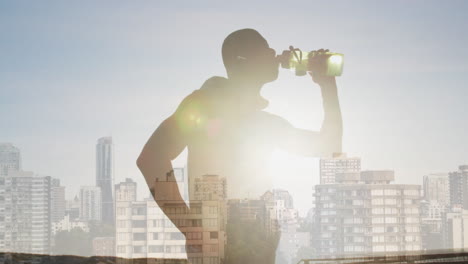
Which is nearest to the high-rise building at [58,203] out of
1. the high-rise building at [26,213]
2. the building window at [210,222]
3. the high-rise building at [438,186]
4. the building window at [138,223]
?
the high-rise building at [26,213]

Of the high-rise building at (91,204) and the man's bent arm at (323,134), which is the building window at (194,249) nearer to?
the man's bent arm at (323,134)

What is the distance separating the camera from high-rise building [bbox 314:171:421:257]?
52.3m

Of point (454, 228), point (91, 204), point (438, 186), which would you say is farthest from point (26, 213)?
point (454, 228)

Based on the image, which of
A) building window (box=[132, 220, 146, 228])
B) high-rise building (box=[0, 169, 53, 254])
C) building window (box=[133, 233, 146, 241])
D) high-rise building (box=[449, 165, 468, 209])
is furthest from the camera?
high-rise building (box=[0, 169, 53, 254])

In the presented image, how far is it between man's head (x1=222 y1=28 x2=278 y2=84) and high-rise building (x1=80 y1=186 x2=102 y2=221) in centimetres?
2970

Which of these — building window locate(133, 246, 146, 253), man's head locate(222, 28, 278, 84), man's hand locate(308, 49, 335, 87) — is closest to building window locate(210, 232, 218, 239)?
man's head locate(222, 28, 278, 84)

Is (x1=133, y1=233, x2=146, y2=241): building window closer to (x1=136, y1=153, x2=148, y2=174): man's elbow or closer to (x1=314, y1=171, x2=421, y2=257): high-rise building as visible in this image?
(x1=136, y1=153, x2=148, y2=174): man's elbow

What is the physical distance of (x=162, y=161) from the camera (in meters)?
3.59

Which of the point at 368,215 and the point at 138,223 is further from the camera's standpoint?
the point at 368,215

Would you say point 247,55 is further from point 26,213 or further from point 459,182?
point 26,213

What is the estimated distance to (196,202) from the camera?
13.3 ft

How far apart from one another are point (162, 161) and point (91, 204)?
34.0 m

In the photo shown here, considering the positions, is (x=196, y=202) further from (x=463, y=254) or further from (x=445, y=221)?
(x=445, y=221)

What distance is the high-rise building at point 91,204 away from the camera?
112 ft
